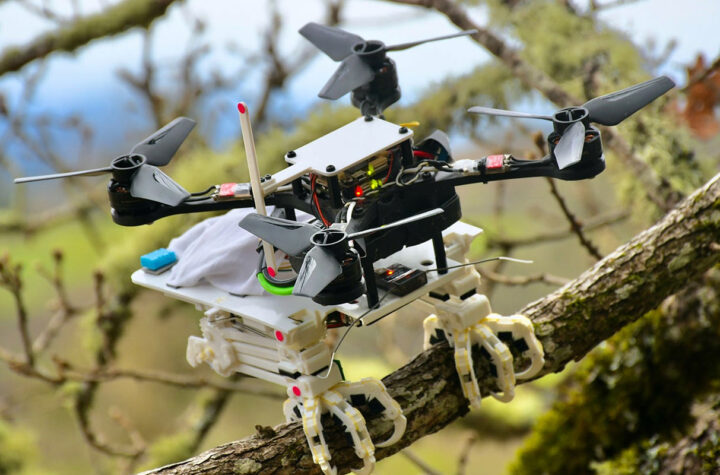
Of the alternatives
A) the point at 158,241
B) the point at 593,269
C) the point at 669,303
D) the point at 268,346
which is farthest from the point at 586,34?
the point at 268,346

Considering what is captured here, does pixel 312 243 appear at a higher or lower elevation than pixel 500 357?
higher

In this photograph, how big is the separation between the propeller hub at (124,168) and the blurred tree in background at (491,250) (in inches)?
38.3

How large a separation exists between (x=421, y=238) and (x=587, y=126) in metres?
0.40

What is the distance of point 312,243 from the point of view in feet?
5.04

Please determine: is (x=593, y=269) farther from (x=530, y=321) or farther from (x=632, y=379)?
(x=632, y=379)

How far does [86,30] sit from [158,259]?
174cm

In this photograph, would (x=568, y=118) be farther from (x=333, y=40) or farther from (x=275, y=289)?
(x=333, y=40)

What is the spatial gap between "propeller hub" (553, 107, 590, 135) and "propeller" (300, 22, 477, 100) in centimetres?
57

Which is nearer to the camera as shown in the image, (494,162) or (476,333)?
(494,162)

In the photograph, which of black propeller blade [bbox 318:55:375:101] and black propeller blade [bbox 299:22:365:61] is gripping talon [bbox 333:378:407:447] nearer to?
black propeller blade [bbox 318:55:375:101]

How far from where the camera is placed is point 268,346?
187 cm

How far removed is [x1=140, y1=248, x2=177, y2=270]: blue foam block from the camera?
1.96m

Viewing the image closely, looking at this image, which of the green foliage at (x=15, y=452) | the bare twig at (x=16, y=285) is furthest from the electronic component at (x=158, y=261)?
the green foliage at (x=15, y=452)

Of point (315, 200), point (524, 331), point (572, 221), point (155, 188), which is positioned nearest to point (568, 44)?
point (572, 221)
